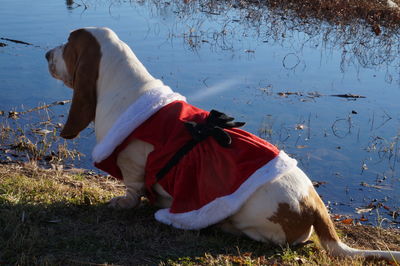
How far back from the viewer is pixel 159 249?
3.83m

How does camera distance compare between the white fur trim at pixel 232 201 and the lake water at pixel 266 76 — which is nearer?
the white fur trim at pixel 232 201

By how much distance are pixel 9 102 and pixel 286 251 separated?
5.42 metres

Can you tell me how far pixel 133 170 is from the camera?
174 inches

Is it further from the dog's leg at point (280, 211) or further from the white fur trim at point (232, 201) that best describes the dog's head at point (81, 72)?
the dog's leg at point (280, 211)

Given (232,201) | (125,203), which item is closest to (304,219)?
(232,201)

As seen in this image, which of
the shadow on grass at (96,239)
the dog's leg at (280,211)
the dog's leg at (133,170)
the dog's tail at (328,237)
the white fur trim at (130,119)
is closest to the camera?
the shadow on grass at (96,239)

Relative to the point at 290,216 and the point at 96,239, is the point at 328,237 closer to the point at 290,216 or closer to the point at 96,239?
the point at 290,216

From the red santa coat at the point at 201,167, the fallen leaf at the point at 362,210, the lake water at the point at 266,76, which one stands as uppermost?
the red santa coat at the point at 201,167

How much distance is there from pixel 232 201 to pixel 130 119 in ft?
3.15

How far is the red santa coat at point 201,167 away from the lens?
153 inches

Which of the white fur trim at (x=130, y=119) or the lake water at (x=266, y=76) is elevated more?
the white fur trim at (x=130, y=119)

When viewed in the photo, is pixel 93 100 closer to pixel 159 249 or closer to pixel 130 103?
pixel 130 103

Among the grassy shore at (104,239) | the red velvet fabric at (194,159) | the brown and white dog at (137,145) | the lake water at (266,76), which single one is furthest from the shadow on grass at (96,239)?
the lake water at (266,76)

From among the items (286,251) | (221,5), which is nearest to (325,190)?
(286,251)
